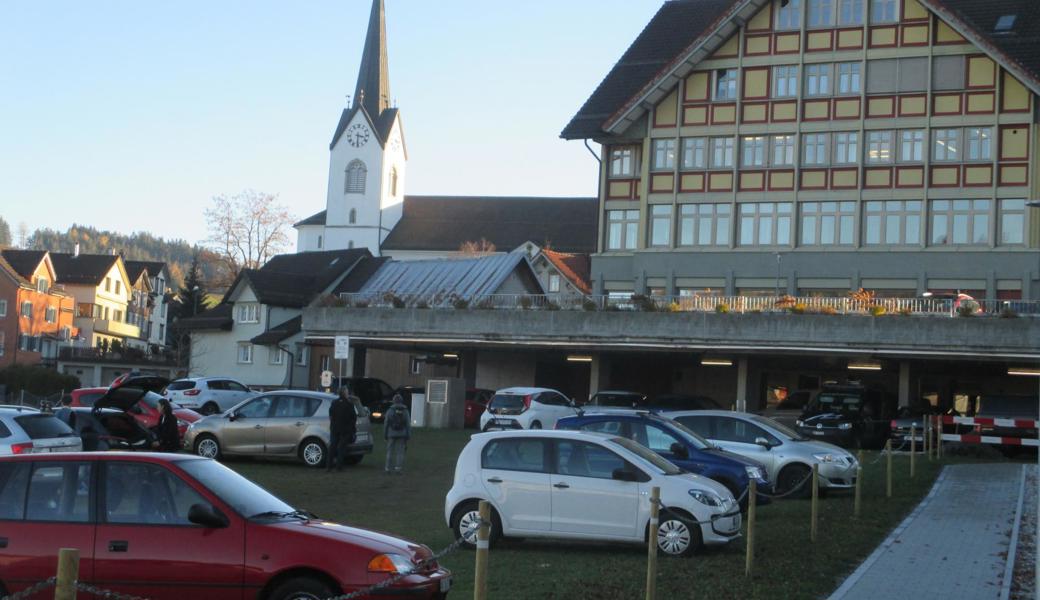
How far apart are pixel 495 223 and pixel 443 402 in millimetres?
71210

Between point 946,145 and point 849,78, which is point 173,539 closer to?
point 946,145

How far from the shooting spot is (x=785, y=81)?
51406 millimetres

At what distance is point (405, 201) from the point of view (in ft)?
390

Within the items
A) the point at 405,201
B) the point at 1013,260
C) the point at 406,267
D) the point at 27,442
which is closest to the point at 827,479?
the point at 27,442

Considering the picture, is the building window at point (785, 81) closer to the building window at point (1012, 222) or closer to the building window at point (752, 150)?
the building window at point (752, 150)

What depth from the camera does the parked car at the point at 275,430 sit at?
2602 cm

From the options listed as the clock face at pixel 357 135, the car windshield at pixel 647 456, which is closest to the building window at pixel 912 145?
the car windshield at pixel 647 456

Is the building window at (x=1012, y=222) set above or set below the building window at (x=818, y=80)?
below

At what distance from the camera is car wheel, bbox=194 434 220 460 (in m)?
26.2

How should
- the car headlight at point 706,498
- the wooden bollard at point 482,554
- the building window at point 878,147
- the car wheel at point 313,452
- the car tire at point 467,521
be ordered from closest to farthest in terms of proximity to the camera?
the wooden bollard at point 482,554 < the car headlight at point 706,498 < the car tire at point 467,521 < the car wheel at point 313,452 < the building window at point 878,147

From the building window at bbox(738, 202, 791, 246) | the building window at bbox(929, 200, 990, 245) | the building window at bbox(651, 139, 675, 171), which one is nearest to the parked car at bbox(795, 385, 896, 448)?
the building window at bbox(929, 200, 990, 245)

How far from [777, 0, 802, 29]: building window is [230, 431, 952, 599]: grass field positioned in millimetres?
29867

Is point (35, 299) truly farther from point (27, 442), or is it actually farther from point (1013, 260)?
point (27, 442)

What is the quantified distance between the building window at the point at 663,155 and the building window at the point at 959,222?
10705mm
